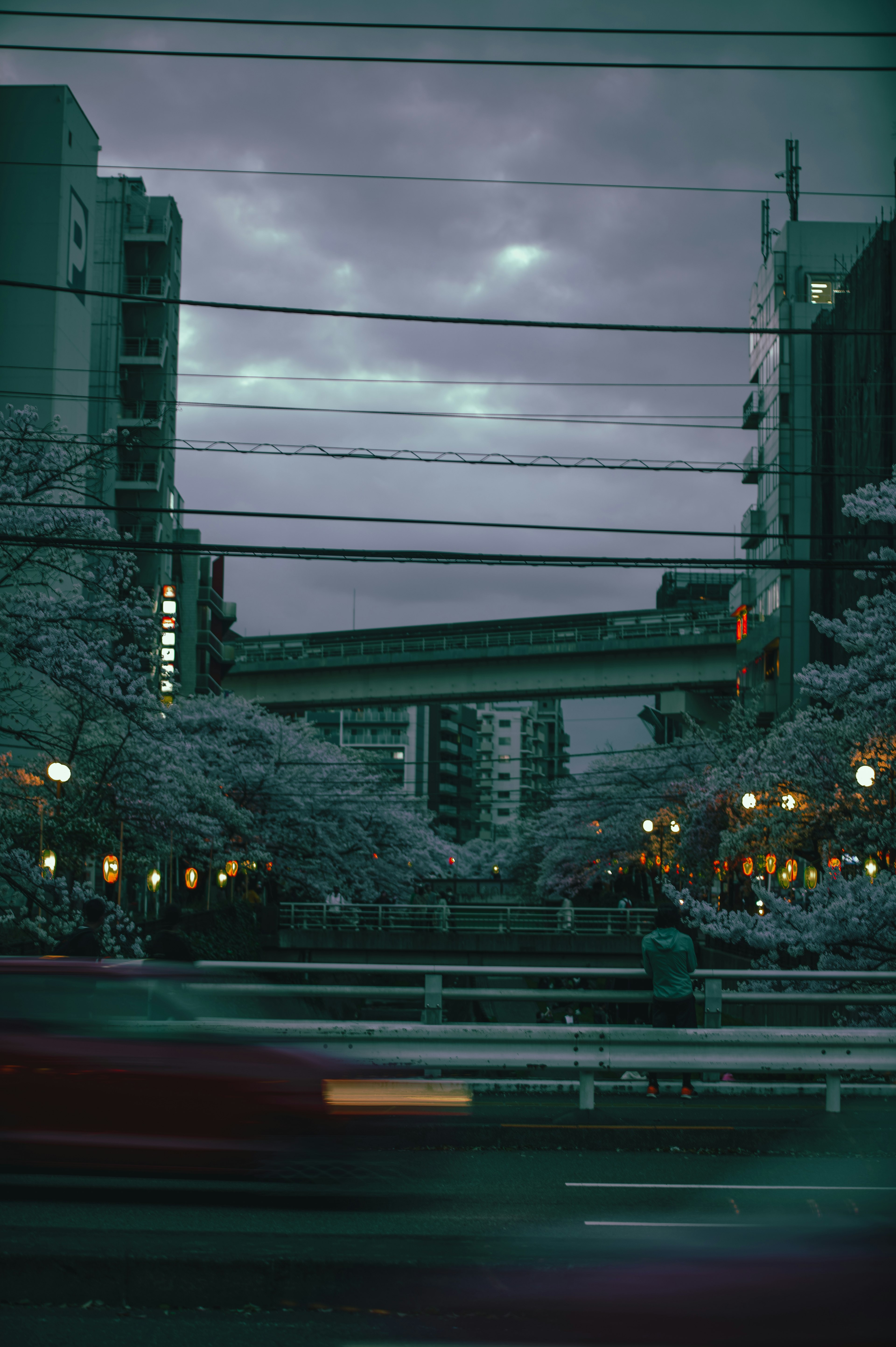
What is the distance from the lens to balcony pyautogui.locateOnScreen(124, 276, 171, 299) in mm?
68438

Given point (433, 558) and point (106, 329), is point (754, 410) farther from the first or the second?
point (433, 558)

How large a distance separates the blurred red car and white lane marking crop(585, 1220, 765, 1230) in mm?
1845

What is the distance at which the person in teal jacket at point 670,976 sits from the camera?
11195mm

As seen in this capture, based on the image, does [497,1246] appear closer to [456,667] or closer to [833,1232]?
[833,1232]

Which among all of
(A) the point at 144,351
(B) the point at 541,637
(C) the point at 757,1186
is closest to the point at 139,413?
(A) the point at 144,351

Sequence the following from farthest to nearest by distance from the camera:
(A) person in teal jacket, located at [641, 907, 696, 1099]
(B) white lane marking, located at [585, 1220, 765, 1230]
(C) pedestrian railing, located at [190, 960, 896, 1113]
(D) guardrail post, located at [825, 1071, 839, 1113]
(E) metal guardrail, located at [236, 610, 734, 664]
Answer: (E) metal guardrail, located at [236, 610, 734, 664], (A) person in teal jacket, located at [641, 907, 696, 1099], (D) guardrail post, located at [825, 1071, 839, 1113], (C) pedestrian railing, located at [190, 960, 896, 1113], (B) white lane marking, located at [585, 1220, 765, 1230]

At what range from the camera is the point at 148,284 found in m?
68.9

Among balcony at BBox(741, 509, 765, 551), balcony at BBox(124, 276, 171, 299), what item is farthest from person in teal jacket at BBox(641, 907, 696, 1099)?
balcony at BBox(124, 276, 171, 299)

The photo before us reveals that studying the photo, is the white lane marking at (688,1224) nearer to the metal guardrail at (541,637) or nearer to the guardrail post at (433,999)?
the guardrail post at (433,999)

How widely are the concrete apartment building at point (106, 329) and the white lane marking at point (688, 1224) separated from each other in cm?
2140

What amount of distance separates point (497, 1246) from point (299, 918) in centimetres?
4522

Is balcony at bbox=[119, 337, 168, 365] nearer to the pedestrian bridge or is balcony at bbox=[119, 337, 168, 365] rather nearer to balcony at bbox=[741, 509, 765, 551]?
the pedestrian bridge

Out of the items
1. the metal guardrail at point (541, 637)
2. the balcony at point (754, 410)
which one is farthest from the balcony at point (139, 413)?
the balcony at point (754, 410)

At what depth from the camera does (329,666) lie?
70438mm
